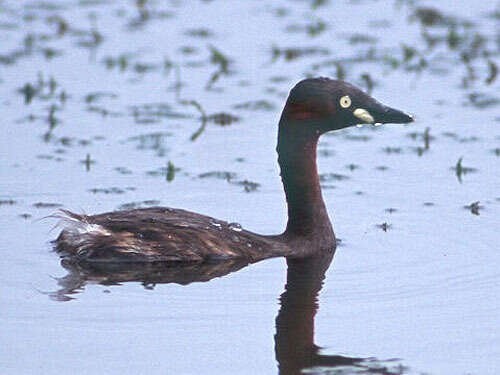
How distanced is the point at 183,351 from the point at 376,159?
18.0ft

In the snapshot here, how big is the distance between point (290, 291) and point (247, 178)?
313 centimetres

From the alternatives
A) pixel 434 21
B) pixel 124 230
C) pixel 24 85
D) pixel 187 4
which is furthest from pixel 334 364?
pixel 187 4

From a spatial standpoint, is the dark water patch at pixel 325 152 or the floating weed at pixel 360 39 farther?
the floating weed at pixel 360 39

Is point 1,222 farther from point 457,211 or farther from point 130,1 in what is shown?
point 130,1

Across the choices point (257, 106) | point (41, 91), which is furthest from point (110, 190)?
point (41, 91)

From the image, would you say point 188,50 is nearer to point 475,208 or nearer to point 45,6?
point 45,6

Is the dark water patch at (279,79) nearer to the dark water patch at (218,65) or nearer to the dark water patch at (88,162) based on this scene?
the dark water patch at (218,65)

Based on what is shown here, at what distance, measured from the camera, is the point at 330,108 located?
11.2m

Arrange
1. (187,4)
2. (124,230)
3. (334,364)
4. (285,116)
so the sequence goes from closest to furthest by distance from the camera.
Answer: (334,364) < (124,230) < (285,116) < (187,4)

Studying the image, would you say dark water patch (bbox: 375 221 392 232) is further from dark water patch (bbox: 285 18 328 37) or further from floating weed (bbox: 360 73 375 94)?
dark water patch (bbox: 285 18 328 37)

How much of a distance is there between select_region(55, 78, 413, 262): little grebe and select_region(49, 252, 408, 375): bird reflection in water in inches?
3.6

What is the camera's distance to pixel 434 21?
19.4 m

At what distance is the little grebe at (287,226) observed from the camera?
10562mm

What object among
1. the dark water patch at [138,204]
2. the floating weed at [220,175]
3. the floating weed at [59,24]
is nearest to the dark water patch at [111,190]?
the dark water patch at [138,204]
